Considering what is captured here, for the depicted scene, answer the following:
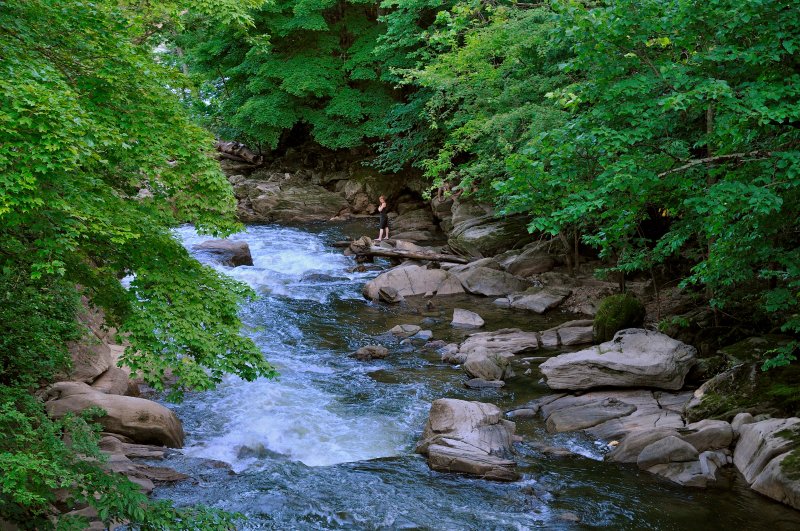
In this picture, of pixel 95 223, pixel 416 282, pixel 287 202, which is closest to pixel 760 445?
pixel 95 223

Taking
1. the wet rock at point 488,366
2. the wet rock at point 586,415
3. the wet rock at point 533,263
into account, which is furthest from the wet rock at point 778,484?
the wet rock at point 533,263

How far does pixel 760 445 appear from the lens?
9211 millimetres

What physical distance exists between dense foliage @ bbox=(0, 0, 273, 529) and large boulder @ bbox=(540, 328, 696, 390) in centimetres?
702

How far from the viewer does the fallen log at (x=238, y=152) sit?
A: 1449 inches

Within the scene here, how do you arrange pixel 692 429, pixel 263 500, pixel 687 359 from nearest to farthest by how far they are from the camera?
1. pixel 263 500
2. pixel 692 429
3. pixel 687 359

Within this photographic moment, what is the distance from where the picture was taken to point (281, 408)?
11.9m

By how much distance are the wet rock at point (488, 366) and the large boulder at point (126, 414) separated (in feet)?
19.0

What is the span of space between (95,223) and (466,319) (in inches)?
509

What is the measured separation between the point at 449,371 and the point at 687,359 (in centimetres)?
458

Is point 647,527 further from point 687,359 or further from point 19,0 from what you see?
point 19,0

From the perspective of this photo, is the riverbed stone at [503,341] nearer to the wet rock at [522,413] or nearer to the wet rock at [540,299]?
the wet rock at [540,299]

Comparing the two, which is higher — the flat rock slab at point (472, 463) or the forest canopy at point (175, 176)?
the forest canopy at point (175, 176)

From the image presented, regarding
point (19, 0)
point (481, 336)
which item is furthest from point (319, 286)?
point (19, 0)

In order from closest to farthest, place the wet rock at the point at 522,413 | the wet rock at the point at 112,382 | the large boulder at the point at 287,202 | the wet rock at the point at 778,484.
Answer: the wet rock at the point at 778,484 → the wet rock at the point at 112,382 → the wet rock at the point at 522,413 → the large boulder at the point at 287,202
